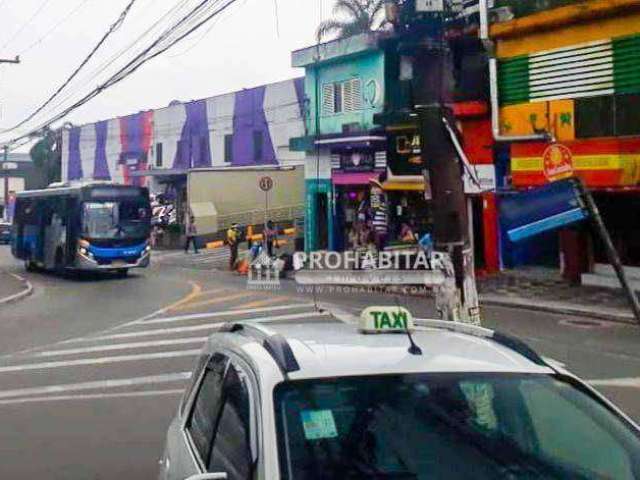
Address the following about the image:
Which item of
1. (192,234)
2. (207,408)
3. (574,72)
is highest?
(574,72)

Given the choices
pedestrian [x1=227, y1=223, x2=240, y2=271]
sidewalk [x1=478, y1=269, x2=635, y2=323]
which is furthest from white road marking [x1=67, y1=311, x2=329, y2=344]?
pedestrian [x1=227, y1=223, x2=240, y2=271]

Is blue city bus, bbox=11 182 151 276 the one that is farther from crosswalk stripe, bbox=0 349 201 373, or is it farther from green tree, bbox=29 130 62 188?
green tree, bbox=29 130 62 188

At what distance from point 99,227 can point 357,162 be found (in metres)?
9.24

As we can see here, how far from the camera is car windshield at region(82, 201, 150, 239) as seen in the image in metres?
31.1

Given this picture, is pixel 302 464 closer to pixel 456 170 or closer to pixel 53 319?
pixel 456 170

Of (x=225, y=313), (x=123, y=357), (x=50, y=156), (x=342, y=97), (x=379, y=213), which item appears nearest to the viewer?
(x=123, y=357)

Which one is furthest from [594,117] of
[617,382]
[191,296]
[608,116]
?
[617,382]

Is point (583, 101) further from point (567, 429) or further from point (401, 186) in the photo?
point (567, 429)

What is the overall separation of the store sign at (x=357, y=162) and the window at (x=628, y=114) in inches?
507

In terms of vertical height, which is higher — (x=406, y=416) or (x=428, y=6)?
(x=428, y=6)

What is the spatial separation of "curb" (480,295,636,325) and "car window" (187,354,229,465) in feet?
51.3

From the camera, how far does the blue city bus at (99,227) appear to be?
31016 mm

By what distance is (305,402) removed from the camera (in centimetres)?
376

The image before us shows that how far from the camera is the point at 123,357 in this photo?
15.5 m
